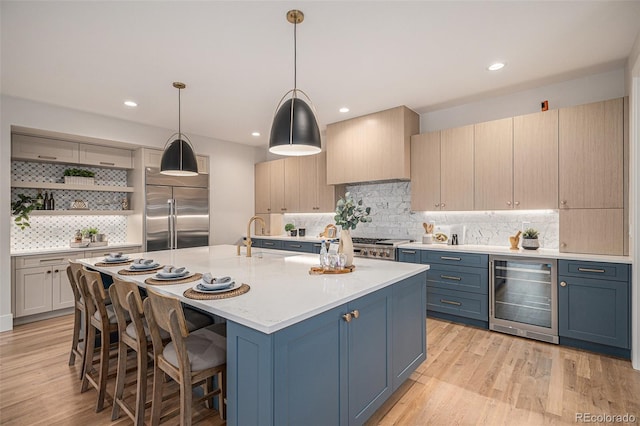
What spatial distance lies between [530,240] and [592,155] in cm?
102

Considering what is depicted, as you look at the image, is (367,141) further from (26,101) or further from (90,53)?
(26,101)

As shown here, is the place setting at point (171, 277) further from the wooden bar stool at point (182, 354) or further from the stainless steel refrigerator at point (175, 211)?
the stainless steel refrigerator at point (175, 211)

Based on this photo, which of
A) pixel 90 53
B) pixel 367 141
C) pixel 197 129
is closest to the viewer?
pixel 90 53

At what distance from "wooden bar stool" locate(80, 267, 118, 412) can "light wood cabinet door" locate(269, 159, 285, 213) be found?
3.74m

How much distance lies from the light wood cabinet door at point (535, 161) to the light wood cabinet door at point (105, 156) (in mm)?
5578

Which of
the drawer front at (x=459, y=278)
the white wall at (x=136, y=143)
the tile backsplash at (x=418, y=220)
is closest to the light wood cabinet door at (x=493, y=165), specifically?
the tile backsplash at (x=418, y=220)

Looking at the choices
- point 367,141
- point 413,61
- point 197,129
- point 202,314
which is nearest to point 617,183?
point 413,61

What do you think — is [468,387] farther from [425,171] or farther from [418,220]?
[425,171]

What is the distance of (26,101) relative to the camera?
3850 millimetres

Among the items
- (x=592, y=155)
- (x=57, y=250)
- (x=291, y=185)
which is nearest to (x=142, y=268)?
(x=57, y=250)

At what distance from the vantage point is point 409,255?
4059 millimetres

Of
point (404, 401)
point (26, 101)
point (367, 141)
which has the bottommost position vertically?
point (404, 401)

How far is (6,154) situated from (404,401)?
5.02 metres

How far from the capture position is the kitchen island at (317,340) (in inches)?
53.1
